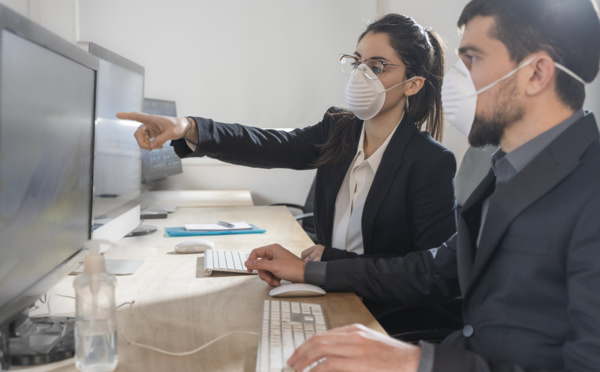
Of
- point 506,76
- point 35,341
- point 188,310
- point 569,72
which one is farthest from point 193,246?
point 569,72

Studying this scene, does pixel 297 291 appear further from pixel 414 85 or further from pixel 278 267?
pixel 414 85

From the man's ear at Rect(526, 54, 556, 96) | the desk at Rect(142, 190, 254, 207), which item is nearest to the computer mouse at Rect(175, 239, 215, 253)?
the man's ear at Rect(526, 54, 556, 96)

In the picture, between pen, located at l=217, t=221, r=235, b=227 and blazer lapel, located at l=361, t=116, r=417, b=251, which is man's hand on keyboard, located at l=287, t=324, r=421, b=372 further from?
pen, located at l=217, t=221, r=235, b=227

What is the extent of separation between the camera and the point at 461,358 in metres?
0.84

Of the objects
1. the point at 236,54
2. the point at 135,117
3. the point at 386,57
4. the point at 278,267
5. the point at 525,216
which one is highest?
the point at 236,54

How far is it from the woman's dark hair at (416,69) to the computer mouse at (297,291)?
27.2 inches

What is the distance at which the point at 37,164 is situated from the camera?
0.88 meters

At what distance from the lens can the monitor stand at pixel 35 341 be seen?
878mm

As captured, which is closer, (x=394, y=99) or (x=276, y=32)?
(x=394, y=99)

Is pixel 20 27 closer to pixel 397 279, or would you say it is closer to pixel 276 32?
pixel 397 279

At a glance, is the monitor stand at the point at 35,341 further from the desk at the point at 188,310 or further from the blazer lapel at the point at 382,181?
the blazer lapel at the point at 382,181

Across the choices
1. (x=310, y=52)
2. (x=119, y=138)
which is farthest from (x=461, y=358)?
(x=310, y=52)

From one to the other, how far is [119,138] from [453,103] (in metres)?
0.91

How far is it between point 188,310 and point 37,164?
0.45 metres
